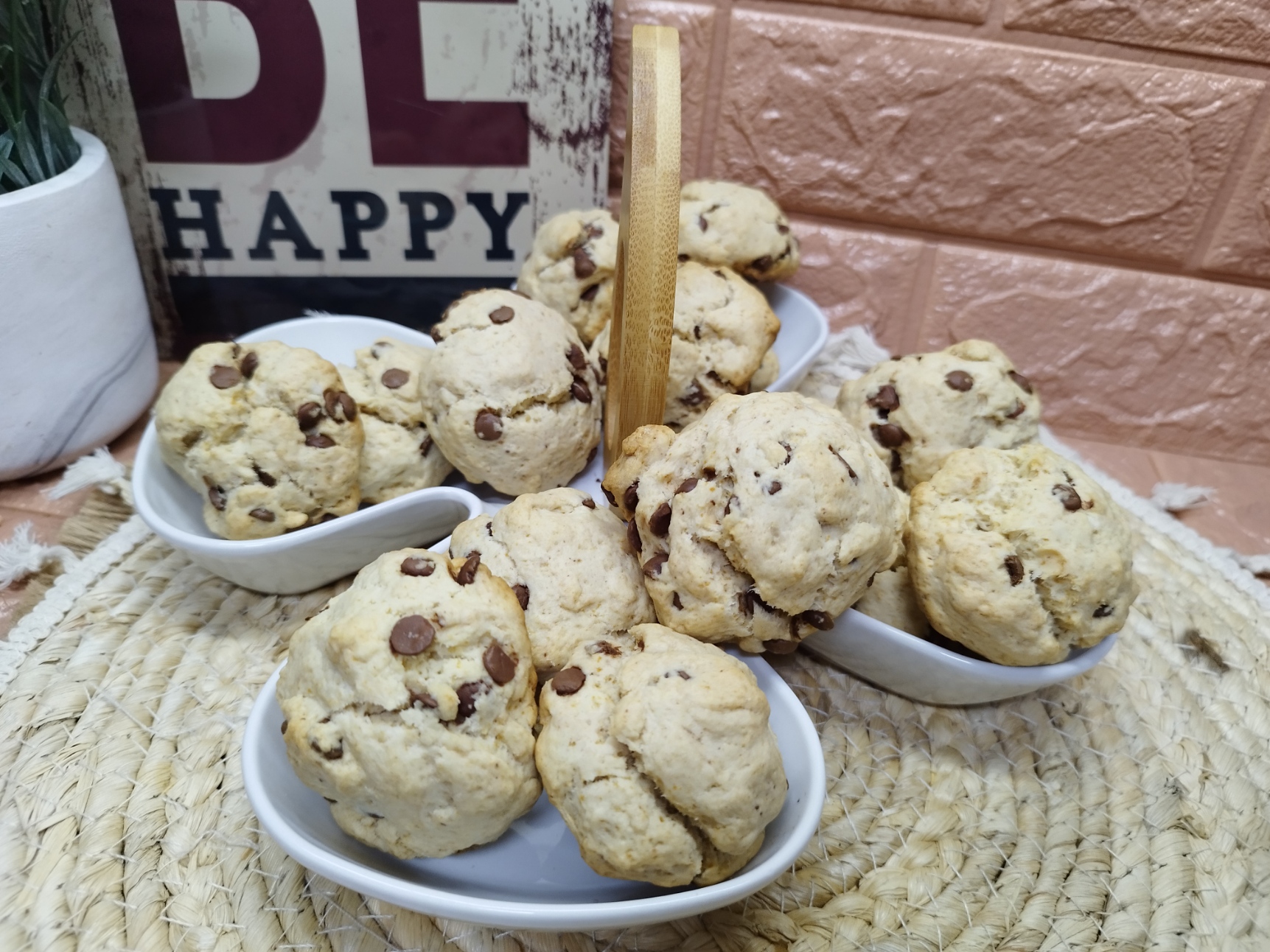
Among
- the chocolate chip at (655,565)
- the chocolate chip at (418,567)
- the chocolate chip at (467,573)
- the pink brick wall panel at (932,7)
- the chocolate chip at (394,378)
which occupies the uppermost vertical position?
the pink brick wall panel at (932,7)

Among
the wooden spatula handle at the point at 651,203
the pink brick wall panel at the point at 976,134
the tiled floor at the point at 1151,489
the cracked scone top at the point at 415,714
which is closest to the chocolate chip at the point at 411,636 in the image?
the cracked scone top at the point at 415,714

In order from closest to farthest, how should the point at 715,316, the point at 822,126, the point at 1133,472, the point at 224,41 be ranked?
the point at 715,316, the point at 224,41, the point at 822,126, the point at 1133,472

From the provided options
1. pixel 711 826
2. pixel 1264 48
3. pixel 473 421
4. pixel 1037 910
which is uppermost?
pixel 1264 48

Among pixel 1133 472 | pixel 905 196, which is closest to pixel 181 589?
pixel 905 196

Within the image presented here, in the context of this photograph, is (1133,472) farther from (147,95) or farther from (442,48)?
(147,95)

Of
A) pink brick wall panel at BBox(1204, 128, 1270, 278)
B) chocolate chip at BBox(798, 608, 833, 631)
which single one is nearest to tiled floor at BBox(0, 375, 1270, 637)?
pink brick wall panel at BBox(1204, 128, 1270, 278)

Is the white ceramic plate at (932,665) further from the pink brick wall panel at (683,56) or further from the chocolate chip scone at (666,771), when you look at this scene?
the pink brick wall panel at (683,56)

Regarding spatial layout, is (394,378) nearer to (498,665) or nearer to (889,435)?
(498,665)
